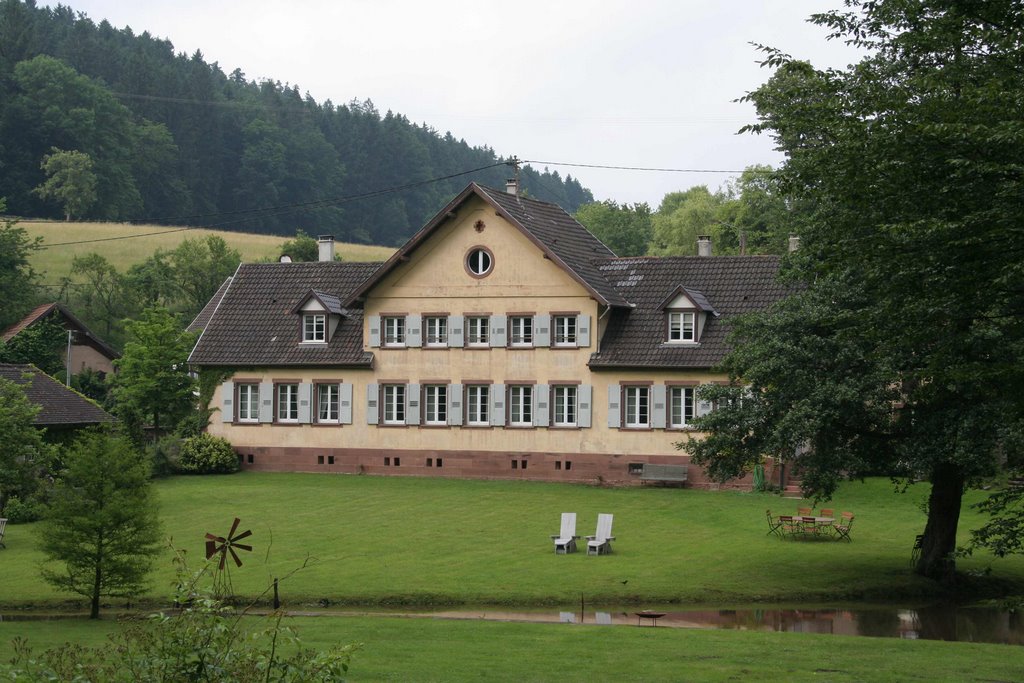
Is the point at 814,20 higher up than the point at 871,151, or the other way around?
the point at 814,20

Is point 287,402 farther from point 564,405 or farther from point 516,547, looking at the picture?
point 516,547

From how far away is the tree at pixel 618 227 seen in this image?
360ft

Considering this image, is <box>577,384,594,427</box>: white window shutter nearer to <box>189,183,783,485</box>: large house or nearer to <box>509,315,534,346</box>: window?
<box>189,183,783,485</box>: large house

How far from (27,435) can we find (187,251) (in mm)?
45328

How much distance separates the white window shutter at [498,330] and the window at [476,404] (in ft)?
5.27

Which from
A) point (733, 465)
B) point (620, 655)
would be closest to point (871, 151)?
point (620, 655)

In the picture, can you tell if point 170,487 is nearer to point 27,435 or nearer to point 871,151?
point 27,435

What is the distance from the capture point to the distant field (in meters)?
90.9

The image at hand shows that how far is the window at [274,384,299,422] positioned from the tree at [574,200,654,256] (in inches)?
2406

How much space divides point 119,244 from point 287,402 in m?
52.9

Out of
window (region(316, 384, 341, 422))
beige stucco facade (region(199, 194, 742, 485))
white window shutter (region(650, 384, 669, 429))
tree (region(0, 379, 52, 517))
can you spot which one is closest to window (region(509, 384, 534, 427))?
beige stucco facade (region(199, 194, 742, 485))

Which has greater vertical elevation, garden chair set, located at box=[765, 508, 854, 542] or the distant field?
the distant field

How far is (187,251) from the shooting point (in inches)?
3142

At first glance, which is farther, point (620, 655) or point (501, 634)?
point (501, 634)
